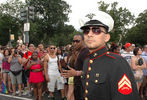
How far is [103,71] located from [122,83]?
241 millimetres

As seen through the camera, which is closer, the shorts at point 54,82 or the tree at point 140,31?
the shorts at point 54,82

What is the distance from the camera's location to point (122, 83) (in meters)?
1.55

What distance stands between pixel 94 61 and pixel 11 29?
3728 cm

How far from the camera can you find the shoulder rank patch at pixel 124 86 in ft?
5.01

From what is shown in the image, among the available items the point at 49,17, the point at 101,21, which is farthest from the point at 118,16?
the point at 101,21

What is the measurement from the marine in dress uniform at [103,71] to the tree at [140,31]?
46348mm

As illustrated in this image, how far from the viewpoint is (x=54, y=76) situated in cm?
626

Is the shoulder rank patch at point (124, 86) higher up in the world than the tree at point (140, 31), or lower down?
lower down

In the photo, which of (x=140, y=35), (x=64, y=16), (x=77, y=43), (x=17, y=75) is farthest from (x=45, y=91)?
(x=140, y=35)

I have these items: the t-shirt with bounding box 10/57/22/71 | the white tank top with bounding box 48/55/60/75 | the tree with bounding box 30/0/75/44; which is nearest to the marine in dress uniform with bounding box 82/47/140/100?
the white tank top with bounding box 48/55/60/75

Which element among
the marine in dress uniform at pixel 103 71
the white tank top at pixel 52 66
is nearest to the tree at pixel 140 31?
the white tank top at pixel 52 66

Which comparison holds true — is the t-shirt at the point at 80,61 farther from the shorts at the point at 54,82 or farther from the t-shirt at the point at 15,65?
the t-shirt at the point at 15,65

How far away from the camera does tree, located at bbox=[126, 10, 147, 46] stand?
157 feet

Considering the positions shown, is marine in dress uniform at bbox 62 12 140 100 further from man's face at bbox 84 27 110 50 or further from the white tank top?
the white tank top
